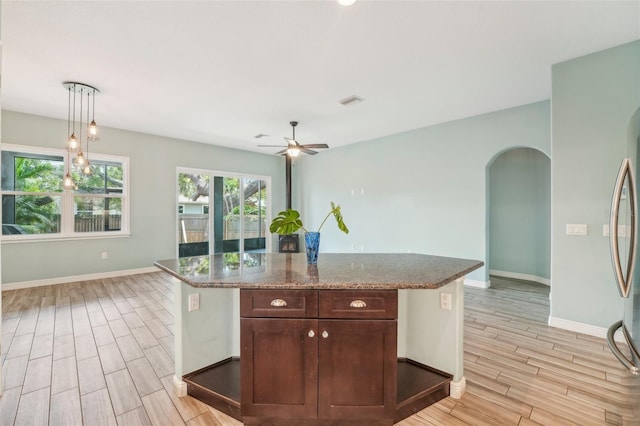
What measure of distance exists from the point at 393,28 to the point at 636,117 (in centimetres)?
252

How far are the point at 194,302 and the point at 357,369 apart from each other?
119cm

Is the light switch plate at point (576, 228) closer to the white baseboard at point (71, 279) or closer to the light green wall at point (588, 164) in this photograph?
the light green wall at point (588, 164)

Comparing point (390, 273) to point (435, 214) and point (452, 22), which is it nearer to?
point (452, 22)

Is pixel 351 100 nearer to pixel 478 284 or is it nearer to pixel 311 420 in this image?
pixel 478 284

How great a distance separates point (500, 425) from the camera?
1734 mm

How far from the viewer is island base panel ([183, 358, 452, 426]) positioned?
67.4 inches

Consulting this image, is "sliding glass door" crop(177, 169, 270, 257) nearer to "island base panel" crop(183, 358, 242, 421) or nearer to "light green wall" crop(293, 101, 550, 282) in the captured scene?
"light green wall" crop(293, 101, 550, 282)

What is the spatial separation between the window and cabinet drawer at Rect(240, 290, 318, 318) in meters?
5.14

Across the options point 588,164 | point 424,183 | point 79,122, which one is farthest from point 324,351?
point 79,122

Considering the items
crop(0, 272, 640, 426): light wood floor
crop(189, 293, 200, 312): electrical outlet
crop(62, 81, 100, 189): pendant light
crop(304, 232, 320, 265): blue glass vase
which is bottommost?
crop(0, 272, 640, 426): light wood floor

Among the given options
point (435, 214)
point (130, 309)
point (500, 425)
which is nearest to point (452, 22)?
point (500, 425)

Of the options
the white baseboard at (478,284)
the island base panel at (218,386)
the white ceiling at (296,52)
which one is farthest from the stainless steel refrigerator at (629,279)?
the white baseboard at (478,284)

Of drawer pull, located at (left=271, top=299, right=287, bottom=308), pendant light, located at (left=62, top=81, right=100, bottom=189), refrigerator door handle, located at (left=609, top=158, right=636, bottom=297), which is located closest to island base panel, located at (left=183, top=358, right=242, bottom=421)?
drawer pull, located at (left=271, top=299, right=287, bottom=308)

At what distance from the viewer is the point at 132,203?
5.65 meters
